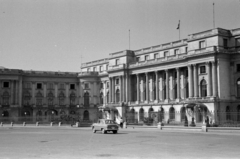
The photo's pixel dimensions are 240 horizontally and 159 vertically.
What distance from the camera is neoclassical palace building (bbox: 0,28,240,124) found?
69.7 meters

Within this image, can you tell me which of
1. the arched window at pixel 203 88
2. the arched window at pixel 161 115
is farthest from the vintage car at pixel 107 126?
the arched window at pixel 203 88

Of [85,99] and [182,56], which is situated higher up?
[182,56]

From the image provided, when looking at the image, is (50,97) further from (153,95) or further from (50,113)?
(153,95)

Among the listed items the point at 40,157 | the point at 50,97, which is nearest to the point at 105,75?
the point at 50,97

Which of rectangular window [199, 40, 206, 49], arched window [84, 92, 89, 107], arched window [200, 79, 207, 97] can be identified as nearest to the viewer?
arched window [200, 79, 207, 97]

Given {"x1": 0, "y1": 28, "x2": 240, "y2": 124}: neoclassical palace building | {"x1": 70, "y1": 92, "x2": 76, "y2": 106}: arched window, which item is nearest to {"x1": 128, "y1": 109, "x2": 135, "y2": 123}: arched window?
{"x1": 0, "y1": 28, "x2": 240, "y2": 124}: neoclassical palace building

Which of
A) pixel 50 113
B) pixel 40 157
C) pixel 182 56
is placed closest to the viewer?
pixel 40 157

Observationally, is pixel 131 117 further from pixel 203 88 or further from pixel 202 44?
pixel 202 44

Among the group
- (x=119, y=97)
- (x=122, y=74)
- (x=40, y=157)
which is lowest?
(x=40, y=157)

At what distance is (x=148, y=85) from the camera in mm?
88188

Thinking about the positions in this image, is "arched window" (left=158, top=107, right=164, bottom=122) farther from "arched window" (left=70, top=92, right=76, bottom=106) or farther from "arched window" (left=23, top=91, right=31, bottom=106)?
"arched window" (left=23, top=91, right=31, bottom=106)

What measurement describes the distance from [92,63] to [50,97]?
1691 cm

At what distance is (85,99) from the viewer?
108 m

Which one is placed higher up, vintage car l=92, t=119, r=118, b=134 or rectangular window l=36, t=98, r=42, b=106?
rectangular window l=36, t=98, r=42, b=106
